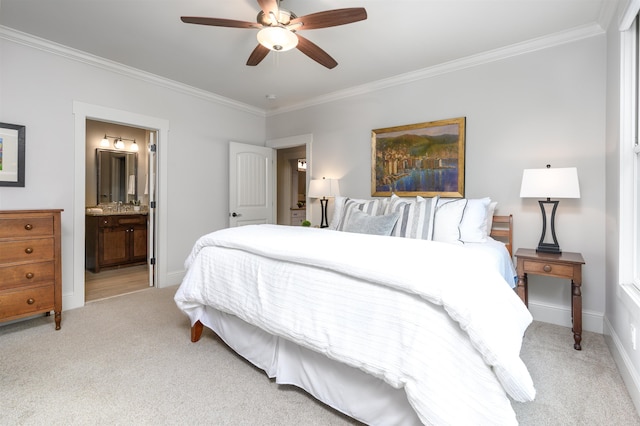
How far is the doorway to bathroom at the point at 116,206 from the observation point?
472cm

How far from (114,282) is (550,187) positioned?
5006 mm

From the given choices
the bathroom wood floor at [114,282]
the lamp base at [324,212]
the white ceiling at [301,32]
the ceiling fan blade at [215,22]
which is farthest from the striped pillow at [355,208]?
the bathroom wood floor at [114,282]

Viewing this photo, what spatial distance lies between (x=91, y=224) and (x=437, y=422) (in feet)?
17.9

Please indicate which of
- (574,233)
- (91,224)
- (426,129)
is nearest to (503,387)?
(574,233)

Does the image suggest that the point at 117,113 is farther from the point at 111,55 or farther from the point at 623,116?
the point at 623,116

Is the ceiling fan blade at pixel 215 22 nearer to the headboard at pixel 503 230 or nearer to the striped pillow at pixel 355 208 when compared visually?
the striped pillow at pixel 355 208

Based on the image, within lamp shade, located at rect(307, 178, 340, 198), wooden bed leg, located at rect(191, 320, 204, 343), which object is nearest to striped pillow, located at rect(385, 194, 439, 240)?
lamp shade, located at rect(307, 178, 340, 198)

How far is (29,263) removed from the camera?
2.53 meters

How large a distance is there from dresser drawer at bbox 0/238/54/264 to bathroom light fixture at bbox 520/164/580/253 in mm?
3979

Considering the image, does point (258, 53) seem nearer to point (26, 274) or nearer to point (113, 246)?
point (26, 274)

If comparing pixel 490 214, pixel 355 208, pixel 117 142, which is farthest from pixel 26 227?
pixel 490 214

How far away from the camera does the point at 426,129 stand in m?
3.51

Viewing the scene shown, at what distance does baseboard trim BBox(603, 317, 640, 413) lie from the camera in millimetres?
1672

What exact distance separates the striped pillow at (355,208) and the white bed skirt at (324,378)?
4.97 feet
